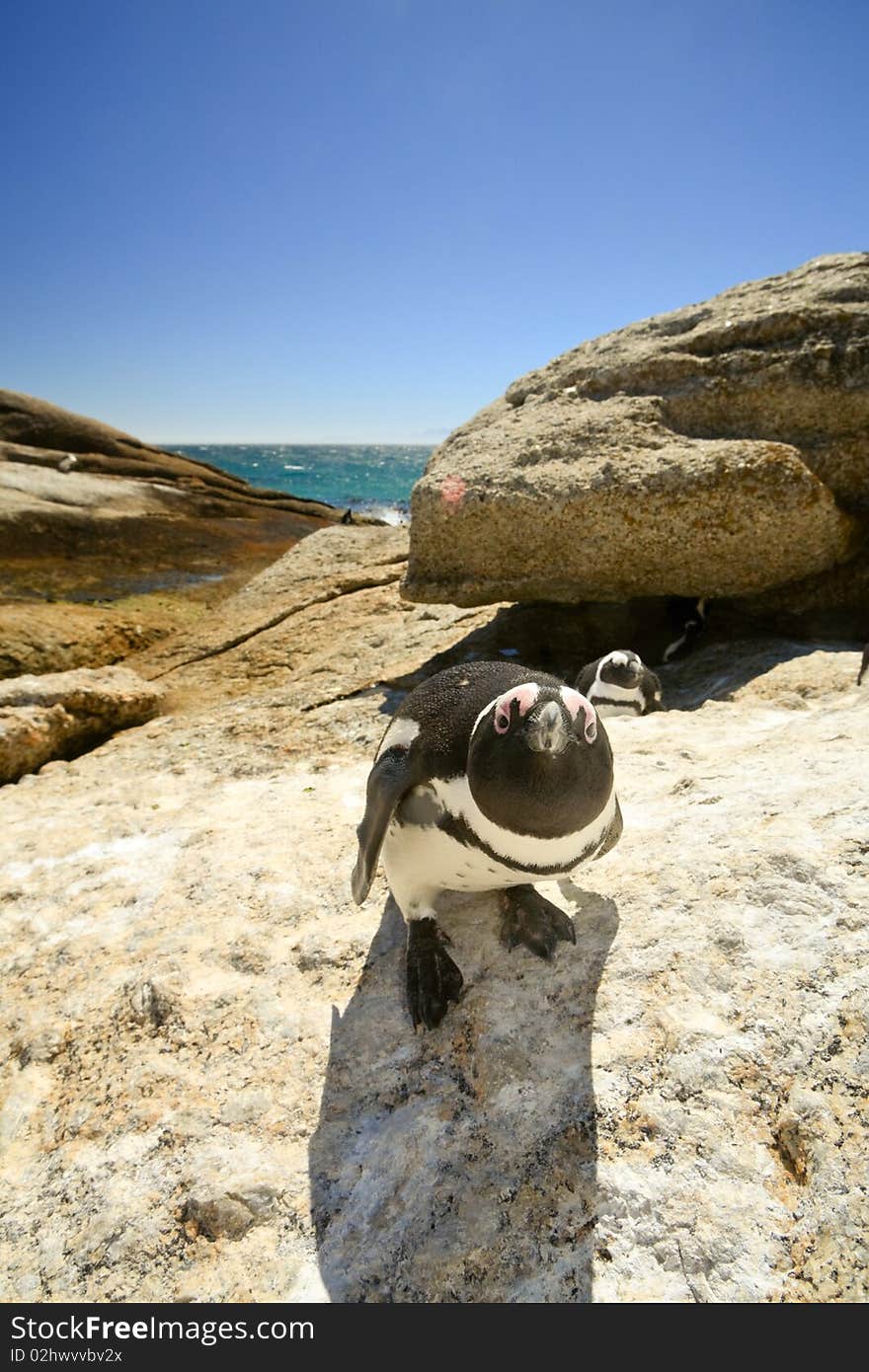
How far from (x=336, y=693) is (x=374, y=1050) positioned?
15.3ft

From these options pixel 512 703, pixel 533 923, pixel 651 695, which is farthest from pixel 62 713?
pixel 512 703

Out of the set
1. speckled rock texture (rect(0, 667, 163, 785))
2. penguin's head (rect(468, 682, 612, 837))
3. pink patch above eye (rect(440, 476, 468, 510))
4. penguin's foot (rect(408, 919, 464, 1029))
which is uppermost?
pink patch above eye (rect(440, 476, 468, 510))

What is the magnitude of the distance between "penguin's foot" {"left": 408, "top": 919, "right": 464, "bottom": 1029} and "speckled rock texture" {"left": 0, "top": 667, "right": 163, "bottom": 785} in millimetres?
4949

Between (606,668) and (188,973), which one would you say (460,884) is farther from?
(606,668)

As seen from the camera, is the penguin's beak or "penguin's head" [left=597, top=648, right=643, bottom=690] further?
"penguin's head" [left=597, top=648, right=643, bottom=690]

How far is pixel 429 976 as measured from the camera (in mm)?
2613

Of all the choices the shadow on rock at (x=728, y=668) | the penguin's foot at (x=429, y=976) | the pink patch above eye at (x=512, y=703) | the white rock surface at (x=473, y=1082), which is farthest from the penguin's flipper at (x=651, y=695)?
the pink patch above eye at (x=512, y=703)

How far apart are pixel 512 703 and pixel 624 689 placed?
12.4ft

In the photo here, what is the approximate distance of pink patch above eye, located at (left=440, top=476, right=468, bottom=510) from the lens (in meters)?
6.53

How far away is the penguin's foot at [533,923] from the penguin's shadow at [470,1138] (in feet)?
0.16

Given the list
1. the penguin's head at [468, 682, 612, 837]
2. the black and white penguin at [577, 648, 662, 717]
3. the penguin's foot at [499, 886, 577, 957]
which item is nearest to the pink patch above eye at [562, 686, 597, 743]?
the penguin's head at [468, 682, 612, 837]

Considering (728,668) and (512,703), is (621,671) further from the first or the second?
(512,703)

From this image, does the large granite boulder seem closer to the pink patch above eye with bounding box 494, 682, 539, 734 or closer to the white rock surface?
the white rock surface
